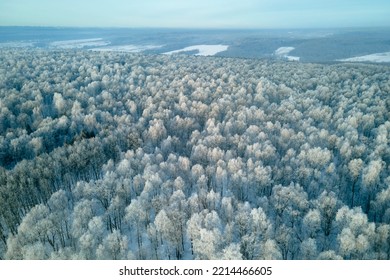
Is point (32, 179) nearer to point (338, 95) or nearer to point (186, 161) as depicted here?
point (186, 161)

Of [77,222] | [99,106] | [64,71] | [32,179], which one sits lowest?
[77,222]

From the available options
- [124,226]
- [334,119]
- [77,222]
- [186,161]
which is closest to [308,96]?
[334,119]

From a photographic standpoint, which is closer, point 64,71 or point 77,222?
point 77,222

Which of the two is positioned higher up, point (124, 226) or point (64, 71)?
point (64, 71)

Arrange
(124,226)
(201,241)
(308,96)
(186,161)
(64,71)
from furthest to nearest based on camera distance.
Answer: (64,71) → (308,96) → (186,161) → (124,226) → (201,241)

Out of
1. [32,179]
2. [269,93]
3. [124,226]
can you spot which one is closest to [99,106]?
[32,179]
